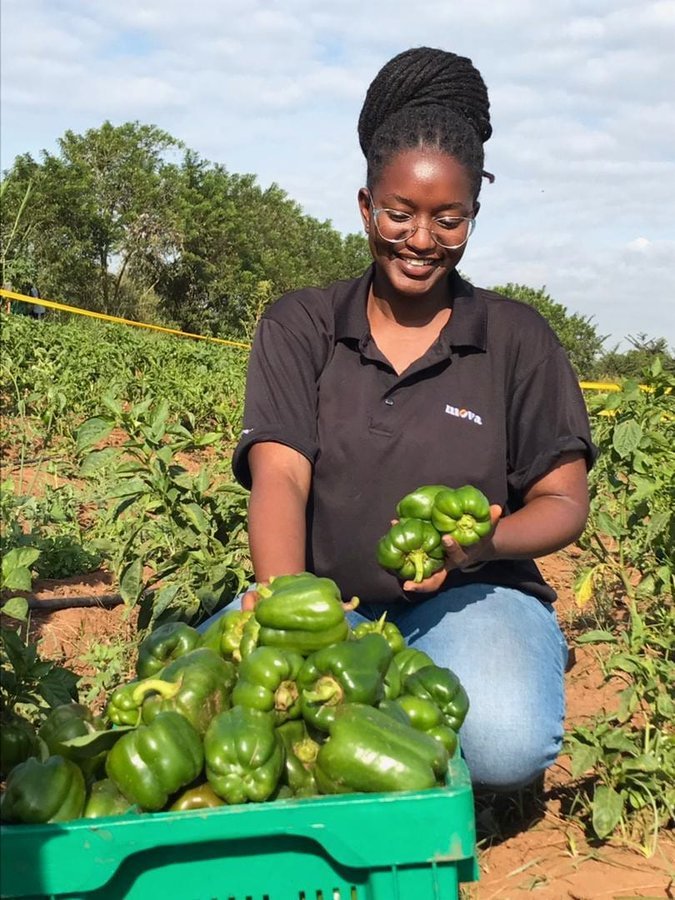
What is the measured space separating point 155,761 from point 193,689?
198mm

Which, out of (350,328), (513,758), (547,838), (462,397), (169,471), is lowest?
(547,838)

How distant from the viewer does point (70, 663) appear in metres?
3.88

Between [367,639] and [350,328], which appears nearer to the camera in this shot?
[367,639]

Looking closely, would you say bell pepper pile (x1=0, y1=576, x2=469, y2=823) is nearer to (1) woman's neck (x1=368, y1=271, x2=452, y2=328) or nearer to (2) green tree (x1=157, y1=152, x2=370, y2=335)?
(1) woman's neck (x1=368, y1=271, x2=452, y2=328)

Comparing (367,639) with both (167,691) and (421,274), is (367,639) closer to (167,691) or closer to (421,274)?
(167,691)

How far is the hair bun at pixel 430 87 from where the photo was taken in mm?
3041

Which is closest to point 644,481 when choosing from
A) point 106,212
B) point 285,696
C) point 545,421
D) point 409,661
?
point 545,421

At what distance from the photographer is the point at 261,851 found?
154 centimetres

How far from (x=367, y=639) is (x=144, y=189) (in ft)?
135

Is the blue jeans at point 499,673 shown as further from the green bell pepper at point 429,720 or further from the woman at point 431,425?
the green bell pepper at point 429,720

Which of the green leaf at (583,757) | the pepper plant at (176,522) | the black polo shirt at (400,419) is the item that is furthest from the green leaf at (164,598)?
the green leaf at (583,757)

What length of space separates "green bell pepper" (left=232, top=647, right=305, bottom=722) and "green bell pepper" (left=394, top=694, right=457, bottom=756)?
0.68 ft

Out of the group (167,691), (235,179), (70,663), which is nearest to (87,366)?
(70,663)

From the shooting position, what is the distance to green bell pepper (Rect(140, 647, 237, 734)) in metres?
1.83
